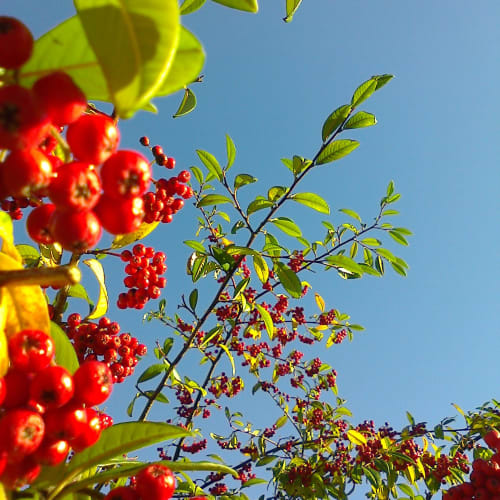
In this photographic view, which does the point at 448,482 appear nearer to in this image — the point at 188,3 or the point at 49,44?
the point at 188,3

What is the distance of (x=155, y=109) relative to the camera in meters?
1.93

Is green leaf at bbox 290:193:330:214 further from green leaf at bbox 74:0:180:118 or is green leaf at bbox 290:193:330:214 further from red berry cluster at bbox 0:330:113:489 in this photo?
green leaf at bbox 74:0:180:118

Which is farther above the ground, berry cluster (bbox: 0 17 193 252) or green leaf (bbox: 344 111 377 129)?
green leaf (bbox: 344 111 377 129)

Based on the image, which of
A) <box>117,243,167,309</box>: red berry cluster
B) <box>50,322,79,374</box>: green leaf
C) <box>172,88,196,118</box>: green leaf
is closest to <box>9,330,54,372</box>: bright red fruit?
<box>50,322,79,374</box>: green leaf

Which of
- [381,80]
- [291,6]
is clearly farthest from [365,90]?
[291,6]

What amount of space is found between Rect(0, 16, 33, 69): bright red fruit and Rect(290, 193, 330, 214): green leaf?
3.71m

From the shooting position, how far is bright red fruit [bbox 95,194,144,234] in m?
1.25

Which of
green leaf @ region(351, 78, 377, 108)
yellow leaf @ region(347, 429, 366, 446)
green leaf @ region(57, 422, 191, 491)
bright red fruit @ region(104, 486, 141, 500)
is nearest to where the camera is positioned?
bright red fruit @ region(104, 486, 141, 500)

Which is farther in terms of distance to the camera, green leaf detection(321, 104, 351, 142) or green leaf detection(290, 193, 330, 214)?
green leaf detection(290, 193, 330, 214)

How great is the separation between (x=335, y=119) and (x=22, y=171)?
141 inches

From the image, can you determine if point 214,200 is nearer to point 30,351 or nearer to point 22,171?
point 30,351

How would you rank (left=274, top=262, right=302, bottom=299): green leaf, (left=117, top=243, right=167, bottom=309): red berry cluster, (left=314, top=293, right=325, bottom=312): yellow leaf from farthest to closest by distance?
(left=314, top=293, right=325, bottom=312): yellow leaf, (left=274, top=262, right=302, bottom=299): green leaf, (left=117, top=243, right=167, bottom=309): red berry cluster

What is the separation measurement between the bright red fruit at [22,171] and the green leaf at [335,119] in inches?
139

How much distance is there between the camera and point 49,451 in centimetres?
143
